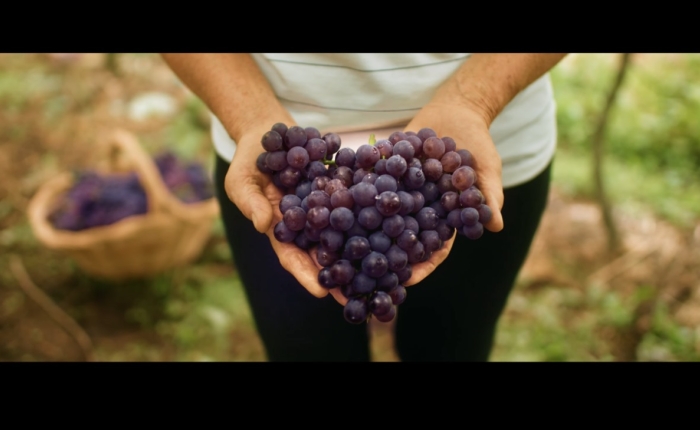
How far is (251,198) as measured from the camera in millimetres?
1084

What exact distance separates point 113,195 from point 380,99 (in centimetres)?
170

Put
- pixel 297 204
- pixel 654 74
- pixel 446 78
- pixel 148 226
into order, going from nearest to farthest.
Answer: pixel 297 204 → pixel 446 78 → pixel 148 226 → pixel 654 74

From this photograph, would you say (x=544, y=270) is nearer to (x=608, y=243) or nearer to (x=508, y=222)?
(x=608, y=243)

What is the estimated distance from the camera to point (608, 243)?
8.82 feet

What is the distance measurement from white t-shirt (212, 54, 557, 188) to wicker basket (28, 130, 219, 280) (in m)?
1.09

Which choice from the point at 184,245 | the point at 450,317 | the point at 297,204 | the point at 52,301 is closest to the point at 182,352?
the point at 184,245

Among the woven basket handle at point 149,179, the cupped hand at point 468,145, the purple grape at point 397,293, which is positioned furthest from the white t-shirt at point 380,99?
the woven basket handle at point 149,179

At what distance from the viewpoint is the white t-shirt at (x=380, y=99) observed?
1.20 meters

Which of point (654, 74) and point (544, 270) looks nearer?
point (544, 270)

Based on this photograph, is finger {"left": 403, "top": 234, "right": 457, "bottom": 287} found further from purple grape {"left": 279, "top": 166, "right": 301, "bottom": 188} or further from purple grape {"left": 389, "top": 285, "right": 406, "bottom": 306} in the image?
purple grape {"left": 279, "top": 166, "right": 301, "bottom": 188}

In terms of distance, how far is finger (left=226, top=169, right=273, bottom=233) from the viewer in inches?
41.2

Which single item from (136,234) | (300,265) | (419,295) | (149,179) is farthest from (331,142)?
(136,234)

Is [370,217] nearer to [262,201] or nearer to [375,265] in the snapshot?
[375,265]

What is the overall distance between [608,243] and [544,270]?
0.34 m
